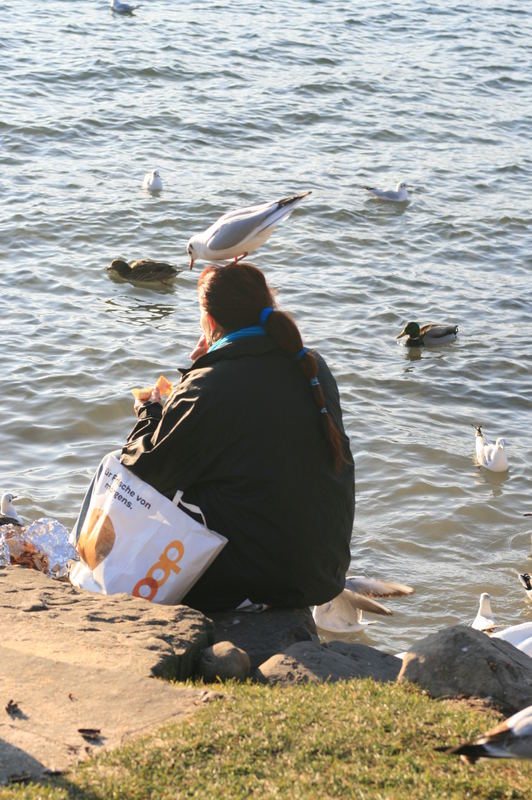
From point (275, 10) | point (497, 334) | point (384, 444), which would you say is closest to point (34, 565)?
point (384, 444)

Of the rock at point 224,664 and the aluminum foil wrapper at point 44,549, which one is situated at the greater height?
the rock at point 224,664

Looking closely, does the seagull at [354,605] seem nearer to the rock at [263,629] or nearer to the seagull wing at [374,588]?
the seagull wing at [374,588]

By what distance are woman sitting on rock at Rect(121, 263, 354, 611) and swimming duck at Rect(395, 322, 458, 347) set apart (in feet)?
19.4

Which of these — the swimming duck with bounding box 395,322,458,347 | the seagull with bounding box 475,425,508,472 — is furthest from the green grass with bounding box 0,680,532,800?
the swimming duck with bounding box 395,322,458,347

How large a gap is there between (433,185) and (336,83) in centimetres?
478

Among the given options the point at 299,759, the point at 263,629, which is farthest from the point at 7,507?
the point at 299,759

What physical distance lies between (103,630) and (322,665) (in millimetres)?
853

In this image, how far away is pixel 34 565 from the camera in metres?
5.82

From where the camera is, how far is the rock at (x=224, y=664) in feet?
14.4

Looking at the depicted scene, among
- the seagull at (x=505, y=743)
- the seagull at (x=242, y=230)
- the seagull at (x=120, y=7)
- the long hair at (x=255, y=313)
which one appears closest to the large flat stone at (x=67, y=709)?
the seagull at (x=505, y=743)

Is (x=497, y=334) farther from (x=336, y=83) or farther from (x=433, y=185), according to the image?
(x=336, y=83)

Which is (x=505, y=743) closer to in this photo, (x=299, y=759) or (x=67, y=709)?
(x=299, y=759)

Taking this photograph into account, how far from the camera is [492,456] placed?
28.4 feet

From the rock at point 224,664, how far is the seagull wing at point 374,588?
2067 millimetres
